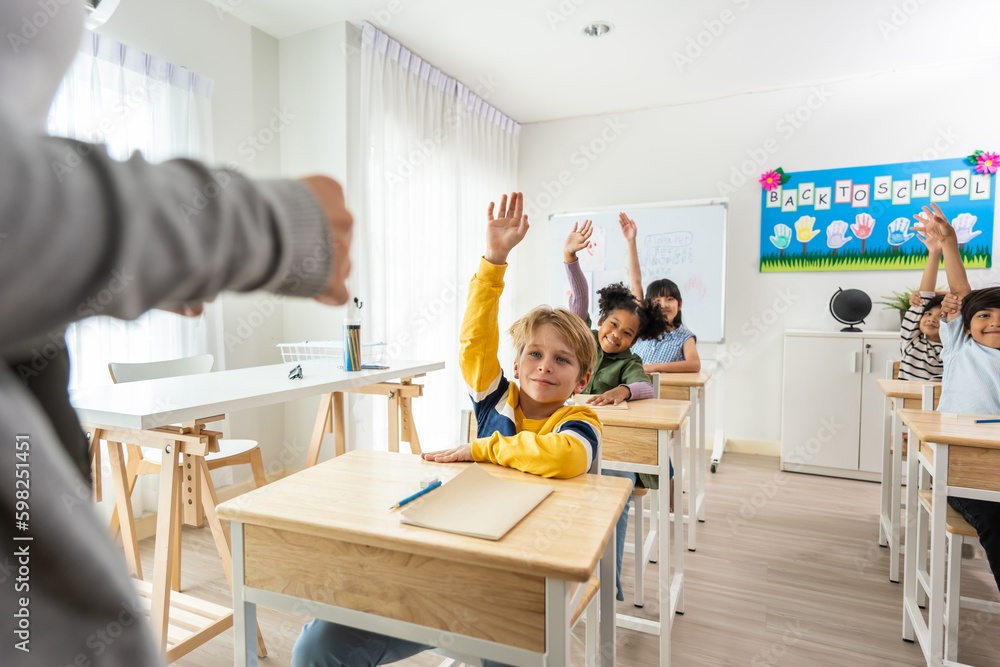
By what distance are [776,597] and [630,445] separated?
39.6 inches

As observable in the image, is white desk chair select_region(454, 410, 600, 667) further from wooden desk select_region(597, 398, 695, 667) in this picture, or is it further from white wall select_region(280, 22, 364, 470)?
white wall select_region(280, 22, 364, 470)

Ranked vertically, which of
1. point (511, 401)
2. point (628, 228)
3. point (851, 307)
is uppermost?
point (628, 228)

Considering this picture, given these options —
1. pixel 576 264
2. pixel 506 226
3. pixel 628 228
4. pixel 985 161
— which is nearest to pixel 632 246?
pixel 628 228

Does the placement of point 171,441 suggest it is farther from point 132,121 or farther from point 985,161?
point 985,161

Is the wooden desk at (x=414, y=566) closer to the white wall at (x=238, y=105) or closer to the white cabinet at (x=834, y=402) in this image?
the white wall at (x=238, y=105)

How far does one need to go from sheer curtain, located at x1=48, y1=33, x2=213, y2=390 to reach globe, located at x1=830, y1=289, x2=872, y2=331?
3999mm

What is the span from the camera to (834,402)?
382cm

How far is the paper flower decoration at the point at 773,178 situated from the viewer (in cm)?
423

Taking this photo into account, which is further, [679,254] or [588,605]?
[679,254]

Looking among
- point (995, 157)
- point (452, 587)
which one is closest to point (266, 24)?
point (452, 587)

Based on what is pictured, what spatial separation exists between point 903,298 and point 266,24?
4382 mm

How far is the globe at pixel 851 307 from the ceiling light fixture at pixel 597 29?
2396mm

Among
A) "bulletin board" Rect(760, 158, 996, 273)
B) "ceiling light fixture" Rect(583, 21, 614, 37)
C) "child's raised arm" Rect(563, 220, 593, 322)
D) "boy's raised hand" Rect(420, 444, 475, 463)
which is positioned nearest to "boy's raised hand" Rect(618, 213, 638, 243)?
"child's raised arm" Rect(563, 220, 593, 322)

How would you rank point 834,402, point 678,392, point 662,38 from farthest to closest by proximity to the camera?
1. point 834,402
2. point 662,38
3. point 678,392
